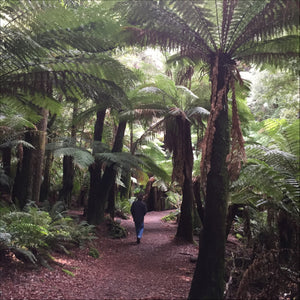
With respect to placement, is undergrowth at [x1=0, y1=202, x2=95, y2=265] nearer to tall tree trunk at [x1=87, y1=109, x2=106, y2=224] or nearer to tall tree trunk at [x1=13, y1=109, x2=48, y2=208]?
tall tree trunk at [x1=13, y1=109, x2=48, y2=208]

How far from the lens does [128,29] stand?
3.77 meters

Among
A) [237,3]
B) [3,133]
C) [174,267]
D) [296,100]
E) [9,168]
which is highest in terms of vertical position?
[237,3]

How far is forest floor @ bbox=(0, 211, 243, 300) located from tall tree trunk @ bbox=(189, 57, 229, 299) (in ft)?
1.98

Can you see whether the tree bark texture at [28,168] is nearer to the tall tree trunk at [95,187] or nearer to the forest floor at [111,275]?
the tall tree trunk at [95,187]

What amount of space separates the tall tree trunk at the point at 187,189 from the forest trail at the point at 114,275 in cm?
31

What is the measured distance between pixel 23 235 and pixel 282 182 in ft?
11.4

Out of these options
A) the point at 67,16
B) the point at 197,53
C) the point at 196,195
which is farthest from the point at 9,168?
the point at 197,53

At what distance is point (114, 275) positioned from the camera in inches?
176

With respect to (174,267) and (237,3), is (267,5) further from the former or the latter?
(174,267)

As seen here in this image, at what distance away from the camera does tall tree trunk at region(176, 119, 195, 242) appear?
6.38 meters

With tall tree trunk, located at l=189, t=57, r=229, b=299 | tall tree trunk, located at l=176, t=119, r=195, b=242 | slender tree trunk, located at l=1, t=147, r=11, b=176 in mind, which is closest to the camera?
tall tree trunk, located at l=189, t=57, r=229, b=299

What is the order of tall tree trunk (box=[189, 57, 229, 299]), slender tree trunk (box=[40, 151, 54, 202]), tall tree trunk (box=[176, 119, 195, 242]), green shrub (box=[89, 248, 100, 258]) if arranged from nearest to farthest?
tall tree trunk (box=[189, 57, 229, 299]) < green shrub (box=[89, 248, 100, 258]) < tall tree trunk (box=[176, 119, 195, 242]) < slender tree trunk (box=[40, 151, 54, 202])

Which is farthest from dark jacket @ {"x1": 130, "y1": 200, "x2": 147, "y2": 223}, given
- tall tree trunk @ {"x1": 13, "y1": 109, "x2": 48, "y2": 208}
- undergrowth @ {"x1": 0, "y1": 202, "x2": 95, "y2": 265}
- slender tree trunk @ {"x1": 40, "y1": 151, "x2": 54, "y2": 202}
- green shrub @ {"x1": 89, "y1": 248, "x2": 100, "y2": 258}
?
slender tree trunk @ {"x1": 40, "y1": 151, "x2": 54, "y2": 202}

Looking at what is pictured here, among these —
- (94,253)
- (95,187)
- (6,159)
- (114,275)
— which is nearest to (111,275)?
(114,275)
